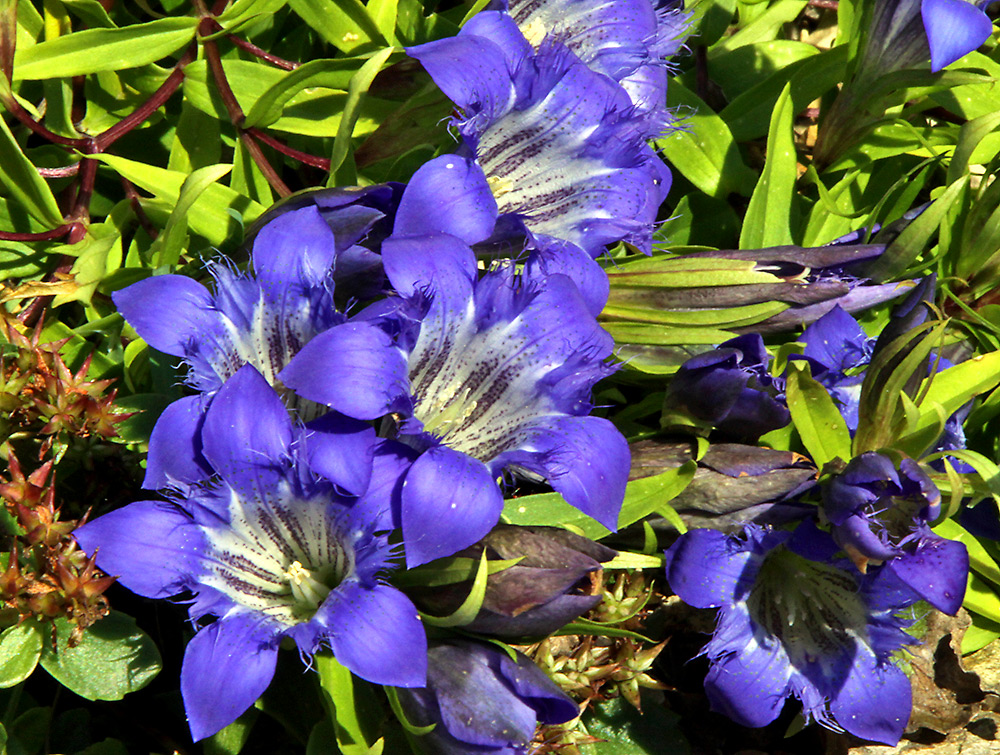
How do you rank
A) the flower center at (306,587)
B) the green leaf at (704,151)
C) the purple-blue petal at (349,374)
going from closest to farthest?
the purple-blue petal at (349,374) < the flower center at (306,587) < the green leaf at (704,151)

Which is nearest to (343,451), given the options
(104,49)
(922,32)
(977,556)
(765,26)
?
(104,49)

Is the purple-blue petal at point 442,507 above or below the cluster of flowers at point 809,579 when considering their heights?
above

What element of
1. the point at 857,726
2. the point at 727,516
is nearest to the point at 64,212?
the point at 727,516

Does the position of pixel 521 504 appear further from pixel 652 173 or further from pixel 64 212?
pixel 64 212

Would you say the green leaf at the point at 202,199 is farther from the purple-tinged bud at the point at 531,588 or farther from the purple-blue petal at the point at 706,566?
the purple-blue petal at the point at 706,566

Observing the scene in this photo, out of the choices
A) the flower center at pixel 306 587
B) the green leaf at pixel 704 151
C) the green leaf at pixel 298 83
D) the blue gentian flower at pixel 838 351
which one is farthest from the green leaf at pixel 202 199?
the blue gentian flower at pixel 838 351

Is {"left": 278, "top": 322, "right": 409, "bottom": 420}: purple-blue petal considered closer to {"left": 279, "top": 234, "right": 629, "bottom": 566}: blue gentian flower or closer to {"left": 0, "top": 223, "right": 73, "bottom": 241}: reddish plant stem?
{"left": 279, "top": 234, "right": 629, "bottom": 566}: blue gentian flower

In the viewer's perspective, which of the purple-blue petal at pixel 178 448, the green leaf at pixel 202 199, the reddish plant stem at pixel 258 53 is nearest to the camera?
the purple-blue petal at pixel 178 448
